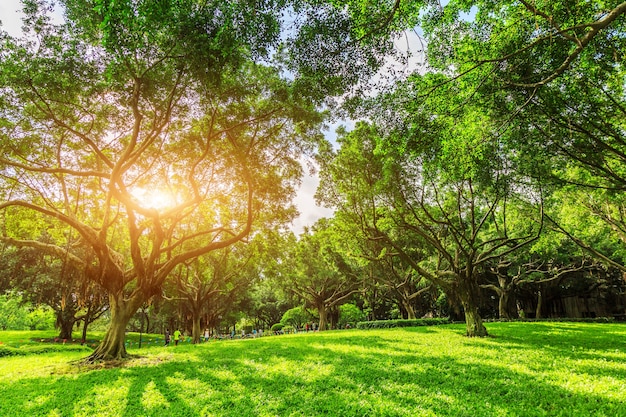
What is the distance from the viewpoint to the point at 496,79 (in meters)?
8.55

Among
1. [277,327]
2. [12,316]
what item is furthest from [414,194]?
[12,316]

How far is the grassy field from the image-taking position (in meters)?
5.76

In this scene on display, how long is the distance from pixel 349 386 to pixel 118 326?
405 inches

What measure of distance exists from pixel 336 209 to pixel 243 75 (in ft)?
32.3

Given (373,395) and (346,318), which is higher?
(373,395)

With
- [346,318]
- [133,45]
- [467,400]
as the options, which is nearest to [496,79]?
[467,400]

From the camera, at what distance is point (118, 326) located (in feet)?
42.4

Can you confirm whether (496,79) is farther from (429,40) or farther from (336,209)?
(336,209)

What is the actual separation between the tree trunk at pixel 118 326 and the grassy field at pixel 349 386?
1371 millimetres

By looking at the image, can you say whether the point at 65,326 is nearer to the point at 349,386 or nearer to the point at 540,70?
the point at 349,386

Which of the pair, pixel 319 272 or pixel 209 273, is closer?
pixel 209 273

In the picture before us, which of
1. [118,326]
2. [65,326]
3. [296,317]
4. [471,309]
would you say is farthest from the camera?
[296,317]

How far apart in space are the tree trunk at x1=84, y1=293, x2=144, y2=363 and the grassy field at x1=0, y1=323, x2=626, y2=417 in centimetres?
137

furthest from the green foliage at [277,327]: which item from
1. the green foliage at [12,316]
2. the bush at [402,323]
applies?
the green foliage at [12,316]
